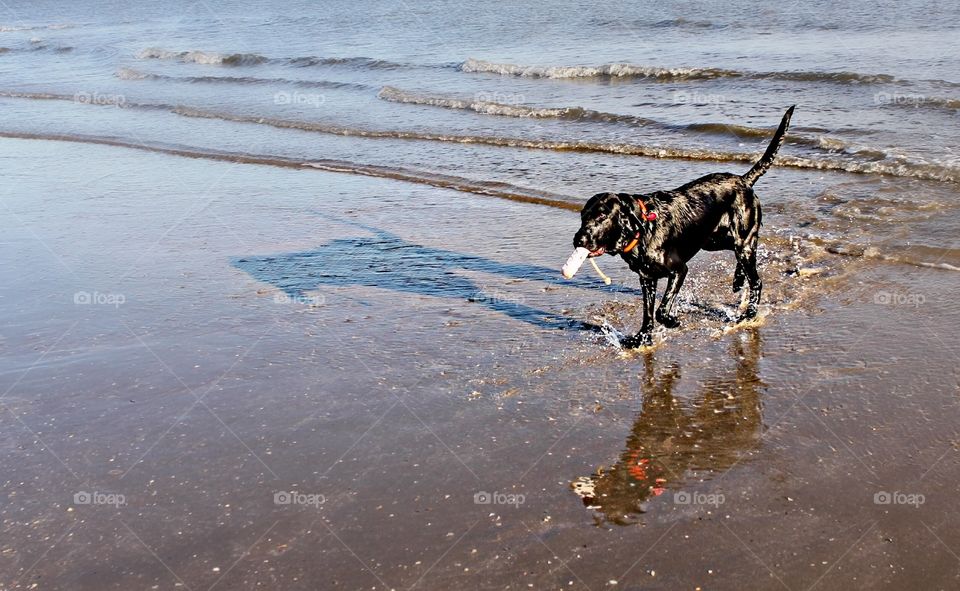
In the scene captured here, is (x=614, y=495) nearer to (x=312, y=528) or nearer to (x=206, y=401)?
(x=312, y=528)

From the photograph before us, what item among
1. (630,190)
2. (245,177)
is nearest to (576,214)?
(630,190)

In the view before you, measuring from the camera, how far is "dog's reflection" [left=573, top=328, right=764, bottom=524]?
15.7ft

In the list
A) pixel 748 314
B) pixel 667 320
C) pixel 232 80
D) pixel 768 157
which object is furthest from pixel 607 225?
pixel 232 80

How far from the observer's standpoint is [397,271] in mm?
8680

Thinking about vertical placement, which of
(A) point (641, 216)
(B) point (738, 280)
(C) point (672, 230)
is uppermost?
(A) point (641, 216)

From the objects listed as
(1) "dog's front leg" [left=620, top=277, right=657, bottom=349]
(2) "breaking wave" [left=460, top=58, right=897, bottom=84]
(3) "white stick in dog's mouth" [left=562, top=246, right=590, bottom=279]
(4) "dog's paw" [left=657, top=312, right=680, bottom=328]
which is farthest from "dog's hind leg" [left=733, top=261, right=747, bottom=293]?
(2) "breaking wave" [left=460, top=58, right=897, bottom=84]

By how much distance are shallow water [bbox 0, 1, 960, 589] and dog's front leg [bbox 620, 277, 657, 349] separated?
121 millimetres

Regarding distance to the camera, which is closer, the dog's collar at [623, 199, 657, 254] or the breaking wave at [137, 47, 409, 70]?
the dog's collar at [623, 199, 657, 254]

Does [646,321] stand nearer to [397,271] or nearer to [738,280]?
[738,280]

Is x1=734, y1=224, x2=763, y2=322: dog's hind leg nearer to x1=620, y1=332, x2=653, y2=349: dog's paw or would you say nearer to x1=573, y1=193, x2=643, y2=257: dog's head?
x1=620, y1=332, x2=653, y2=349: dog's paw

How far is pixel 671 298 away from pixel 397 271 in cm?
285

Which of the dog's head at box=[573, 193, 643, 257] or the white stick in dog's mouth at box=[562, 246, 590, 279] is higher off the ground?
the dog's head at box=[573, 193, 643, 257]

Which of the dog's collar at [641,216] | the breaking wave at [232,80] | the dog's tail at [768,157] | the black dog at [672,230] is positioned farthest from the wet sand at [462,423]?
the breaking wave at [232,80]

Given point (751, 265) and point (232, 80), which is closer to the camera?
point (751, 265)
